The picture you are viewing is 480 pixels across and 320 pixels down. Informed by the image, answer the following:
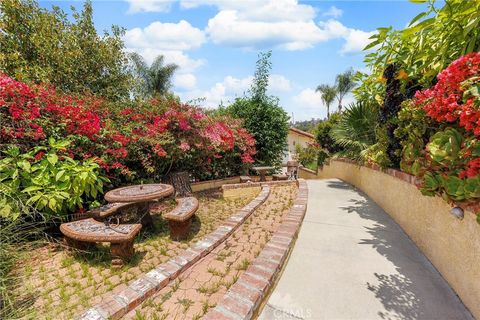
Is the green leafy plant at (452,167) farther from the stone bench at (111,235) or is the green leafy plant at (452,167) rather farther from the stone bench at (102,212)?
the stone bench at (102,212)

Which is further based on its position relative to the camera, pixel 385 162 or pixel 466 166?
pixel 385 162

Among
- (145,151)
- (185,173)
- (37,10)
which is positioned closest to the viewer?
(145,151)

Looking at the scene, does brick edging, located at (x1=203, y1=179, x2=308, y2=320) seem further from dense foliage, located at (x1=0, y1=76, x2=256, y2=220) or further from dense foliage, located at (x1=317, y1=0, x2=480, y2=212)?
dense foliage, located at (x1=0, y1=76, x2=256, y2=220)

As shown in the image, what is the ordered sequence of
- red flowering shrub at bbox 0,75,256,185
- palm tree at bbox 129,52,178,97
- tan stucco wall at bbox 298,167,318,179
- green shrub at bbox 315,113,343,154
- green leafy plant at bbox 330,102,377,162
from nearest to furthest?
red flowering shrub at bbox 0,75,256,185 → green leafy plant at bbox 330,102,377,162 → green shrub at bbox 315,113,343,154 → tan stucco wall at bbox 298,167,318,179 → palm tree at bbox 129,52,178,97

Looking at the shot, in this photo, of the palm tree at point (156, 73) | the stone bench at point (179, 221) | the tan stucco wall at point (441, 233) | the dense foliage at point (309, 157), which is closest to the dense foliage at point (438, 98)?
the tan stucco wall at point (441, 233)

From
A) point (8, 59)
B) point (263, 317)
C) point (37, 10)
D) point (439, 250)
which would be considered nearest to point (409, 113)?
point (439, 250)

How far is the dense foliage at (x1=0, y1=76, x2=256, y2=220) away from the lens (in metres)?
3.31

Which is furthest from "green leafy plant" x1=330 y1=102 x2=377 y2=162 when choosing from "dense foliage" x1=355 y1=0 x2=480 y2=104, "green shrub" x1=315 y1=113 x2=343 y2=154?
"green shrub" x1=315 y1=113 x2=343 y2=154

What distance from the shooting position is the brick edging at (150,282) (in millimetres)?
2047

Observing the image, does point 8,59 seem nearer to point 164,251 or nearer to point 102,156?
point 102,156

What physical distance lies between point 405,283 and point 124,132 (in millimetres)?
5603

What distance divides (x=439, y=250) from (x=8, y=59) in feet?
36.4

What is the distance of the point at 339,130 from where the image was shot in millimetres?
7387

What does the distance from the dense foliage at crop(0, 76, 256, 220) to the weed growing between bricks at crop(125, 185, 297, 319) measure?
2147 mm
